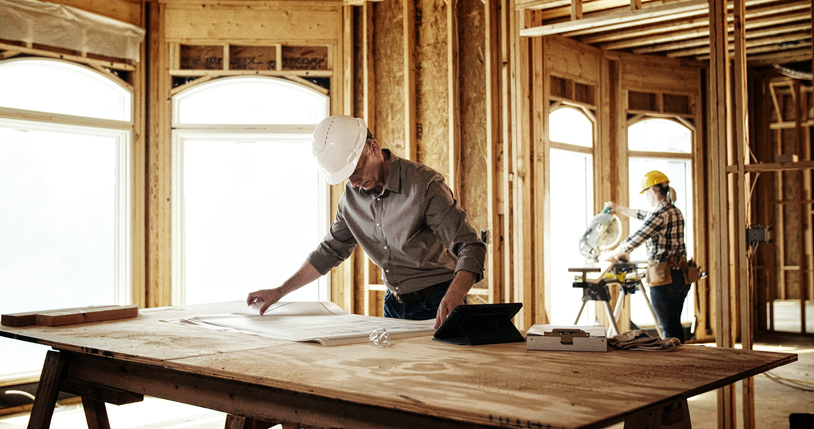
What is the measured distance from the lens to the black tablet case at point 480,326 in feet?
6.92

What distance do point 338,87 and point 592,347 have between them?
14.5 feet

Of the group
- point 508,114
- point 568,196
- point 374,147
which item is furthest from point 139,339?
point 568,196

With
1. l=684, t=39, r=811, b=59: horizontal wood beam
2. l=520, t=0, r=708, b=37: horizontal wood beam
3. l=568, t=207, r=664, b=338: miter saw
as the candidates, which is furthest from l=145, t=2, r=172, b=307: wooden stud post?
l=684, t=39, r=811, b=59: horizontal wood beam

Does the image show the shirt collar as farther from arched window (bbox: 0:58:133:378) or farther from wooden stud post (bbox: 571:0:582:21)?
arched window (bbox: 0:58:133:378)

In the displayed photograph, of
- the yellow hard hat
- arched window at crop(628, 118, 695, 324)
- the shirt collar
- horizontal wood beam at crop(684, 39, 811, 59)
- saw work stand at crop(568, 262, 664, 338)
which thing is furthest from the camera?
arched window at crop(628, 118, 695, 324)

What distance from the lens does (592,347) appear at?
1.97m

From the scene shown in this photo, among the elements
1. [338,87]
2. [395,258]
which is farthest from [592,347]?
[338,87]

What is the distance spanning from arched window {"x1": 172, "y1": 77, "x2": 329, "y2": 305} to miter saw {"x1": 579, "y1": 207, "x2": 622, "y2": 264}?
99.8 inches

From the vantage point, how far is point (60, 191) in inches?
212

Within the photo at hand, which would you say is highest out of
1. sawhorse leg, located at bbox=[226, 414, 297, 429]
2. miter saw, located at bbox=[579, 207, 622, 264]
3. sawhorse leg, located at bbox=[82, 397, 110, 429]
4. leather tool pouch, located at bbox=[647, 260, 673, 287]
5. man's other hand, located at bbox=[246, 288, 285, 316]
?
miter saw, located at bbox=[579, 207, 622, 264]

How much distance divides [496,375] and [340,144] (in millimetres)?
1442

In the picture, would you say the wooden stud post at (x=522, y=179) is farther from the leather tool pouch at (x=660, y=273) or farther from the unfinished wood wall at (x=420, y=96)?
the leather tool pouch at (x=660, y=273)

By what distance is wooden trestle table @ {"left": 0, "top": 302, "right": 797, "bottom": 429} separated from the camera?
4.51 ft

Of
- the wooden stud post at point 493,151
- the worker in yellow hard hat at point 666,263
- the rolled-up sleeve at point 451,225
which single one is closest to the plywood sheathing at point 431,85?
the wooden stud post at point 493,151
